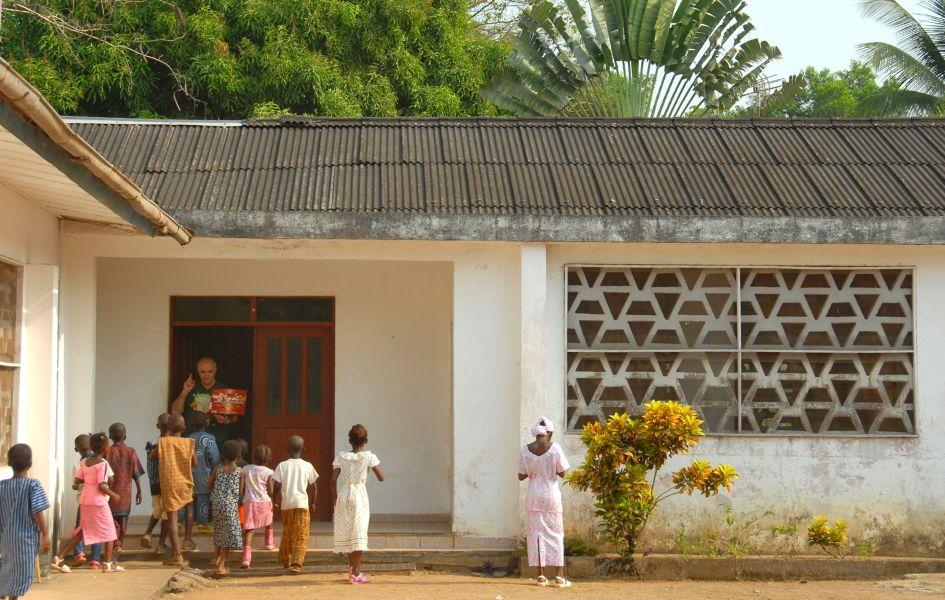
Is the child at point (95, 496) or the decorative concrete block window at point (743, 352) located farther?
the decorative concrete block window at point (743, 352)

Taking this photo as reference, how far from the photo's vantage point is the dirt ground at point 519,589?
26.4 ft

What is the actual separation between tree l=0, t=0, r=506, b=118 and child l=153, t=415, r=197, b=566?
7839 mm

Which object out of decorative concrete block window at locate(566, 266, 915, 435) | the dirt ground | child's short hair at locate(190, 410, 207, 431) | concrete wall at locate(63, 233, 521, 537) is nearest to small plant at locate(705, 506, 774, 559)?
the dirt ground

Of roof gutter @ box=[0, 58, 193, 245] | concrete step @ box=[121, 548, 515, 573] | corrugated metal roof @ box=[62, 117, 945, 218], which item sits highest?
corrugated metal roof @ box=[62, 117, 945, 218]

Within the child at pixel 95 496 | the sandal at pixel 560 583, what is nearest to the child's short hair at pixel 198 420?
the child at pixel 95 496

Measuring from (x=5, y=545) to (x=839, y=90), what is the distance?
30.2 m

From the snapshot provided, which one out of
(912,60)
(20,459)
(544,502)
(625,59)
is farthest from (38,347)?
(912,60)

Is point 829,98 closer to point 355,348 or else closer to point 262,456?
point 355,348

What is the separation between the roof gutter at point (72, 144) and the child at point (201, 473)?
187 centimetres

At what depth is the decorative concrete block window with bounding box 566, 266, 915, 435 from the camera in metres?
9.36

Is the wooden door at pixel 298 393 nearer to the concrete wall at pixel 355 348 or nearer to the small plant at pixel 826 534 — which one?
the concrete wall at pixel 355 348

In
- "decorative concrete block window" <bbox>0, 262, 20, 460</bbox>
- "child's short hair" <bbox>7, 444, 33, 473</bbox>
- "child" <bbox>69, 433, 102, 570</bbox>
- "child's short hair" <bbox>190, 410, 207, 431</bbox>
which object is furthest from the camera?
"child's short hair" <bbox>190, 410, 207, 431</bbox>

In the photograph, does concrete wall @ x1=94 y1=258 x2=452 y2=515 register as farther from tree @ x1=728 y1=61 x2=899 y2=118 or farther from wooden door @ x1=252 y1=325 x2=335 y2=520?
tree @ x1=728 y1=61 x2=899 y2=118

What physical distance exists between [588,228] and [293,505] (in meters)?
3.17
